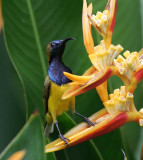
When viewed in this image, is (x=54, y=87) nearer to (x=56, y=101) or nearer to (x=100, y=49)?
(x=56, y=101)

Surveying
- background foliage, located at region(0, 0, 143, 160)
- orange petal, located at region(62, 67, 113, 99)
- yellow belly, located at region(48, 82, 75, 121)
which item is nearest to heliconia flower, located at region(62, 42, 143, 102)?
orange petal, located at region(62, 67, 113, 99)

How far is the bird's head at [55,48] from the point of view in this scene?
106cm

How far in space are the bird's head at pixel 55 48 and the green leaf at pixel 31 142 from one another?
527mm

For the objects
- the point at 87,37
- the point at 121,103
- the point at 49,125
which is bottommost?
the point at 49,125

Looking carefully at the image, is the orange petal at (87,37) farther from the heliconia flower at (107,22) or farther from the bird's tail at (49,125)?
the bird's tail at (49,125)

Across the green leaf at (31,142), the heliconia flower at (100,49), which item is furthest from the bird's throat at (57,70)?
the green leaf at (31,142)

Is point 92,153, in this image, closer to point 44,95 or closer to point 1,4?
point 44,95

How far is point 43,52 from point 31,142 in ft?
2.06

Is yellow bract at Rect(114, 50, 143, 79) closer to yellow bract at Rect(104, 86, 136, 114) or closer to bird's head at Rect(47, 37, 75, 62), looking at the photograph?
yellow bract at Rect(104, 86, 136, 114)

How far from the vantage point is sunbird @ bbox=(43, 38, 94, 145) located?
3.59ft

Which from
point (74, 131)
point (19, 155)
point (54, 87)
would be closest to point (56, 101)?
point (54, 87)

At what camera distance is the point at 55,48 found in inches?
42.4

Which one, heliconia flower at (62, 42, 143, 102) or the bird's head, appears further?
the bird's head

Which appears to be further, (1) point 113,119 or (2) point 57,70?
(2) point 57,70
